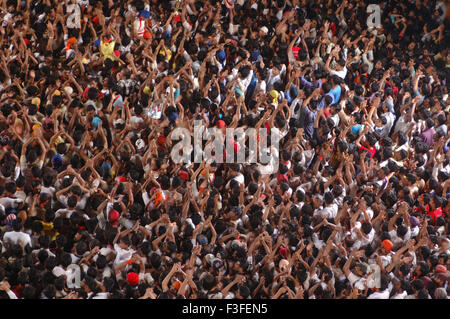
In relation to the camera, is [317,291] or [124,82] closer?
[317,291]

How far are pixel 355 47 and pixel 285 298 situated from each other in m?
3.09

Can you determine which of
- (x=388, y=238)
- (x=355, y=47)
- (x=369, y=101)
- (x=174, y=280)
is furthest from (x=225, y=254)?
(x=355, y=47)

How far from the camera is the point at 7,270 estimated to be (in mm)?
4770

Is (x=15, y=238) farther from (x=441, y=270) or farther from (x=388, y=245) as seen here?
(x=441, y=270)

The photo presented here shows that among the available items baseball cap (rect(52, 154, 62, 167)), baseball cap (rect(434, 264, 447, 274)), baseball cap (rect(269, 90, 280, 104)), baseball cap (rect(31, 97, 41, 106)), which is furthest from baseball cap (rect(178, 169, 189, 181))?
baseball cap (rect(434, 264, 447, 274))

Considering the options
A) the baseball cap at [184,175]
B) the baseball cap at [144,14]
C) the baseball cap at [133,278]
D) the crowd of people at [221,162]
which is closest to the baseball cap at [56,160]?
the crowd of people at [221,162]

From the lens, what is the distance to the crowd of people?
16.2ft

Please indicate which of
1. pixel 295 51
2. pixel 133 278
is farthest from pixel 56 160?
pixel 295 51

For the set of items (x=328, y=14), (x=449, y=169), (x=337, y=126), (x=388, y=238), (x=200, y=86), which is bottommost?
(x=388, y=238)

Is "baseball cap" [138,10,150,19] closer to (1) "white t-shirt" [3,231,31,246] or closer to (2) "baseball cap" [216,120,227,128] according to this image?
(2) "baseball cap" [216,120,227,128]

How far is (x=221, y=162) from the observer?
5711 millimetres

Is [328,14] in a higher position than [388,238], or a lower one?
higher

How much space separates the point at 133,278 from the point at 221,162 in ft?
4.59

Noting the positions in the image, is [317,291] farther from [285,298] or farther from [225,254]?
[225,254]
